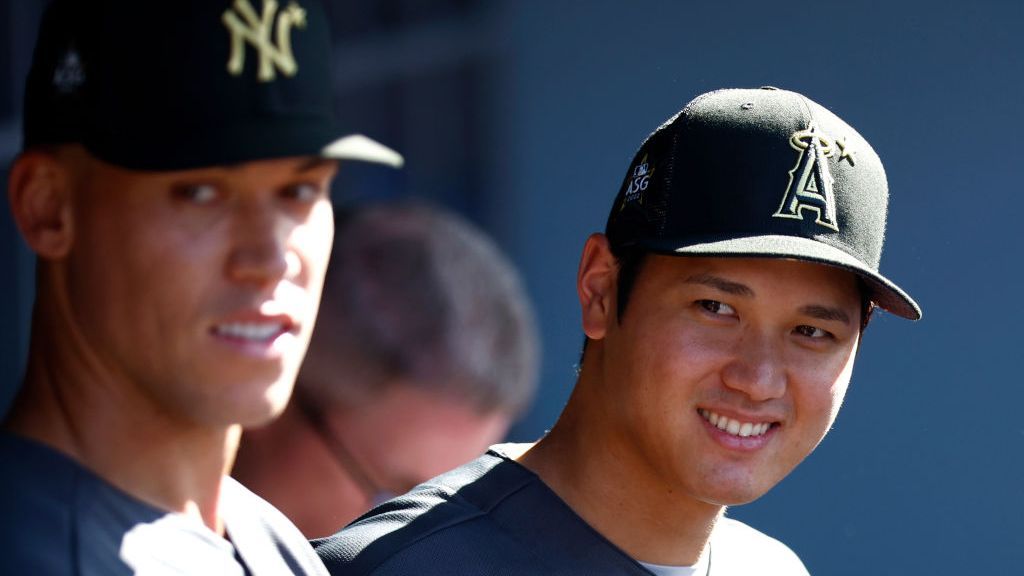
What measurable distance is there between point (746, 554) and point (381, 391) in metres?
0.88

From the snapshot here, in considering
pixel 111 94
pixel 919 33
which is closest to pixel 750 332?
pixel 111 94

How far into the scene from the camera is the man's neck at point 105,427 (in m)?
1.75

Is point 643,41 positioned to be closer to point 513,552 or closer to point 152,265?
point 513,552

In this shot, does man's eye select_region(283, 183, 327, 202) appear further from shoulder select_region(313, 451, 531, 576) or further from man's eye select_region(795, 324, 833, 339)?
man's eye select_region(795, 324, 833, 339)

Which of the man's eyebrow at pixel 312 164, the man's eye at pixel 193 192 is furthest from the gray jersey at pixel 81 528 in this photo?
the man's eyebrow at pixel 312 164

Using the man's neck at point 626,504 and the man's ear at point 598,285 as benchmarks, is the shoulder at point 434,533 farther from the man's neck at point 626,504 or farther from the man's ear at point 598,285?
the man's ear at point 598,285

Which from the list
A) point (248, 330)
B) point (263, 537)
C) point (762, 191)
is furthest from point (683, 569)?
point (248, 330)

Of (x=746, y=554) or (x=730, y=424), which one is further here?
(x=746, y=554)

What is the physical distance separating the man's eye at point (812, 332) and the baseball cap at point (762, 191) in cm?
12

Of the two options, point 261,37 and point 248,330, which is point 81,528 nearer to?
point 248,330

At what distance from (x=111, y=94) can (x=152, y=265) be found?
0.67 feet

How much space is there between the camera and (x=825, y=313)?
8.27 ft

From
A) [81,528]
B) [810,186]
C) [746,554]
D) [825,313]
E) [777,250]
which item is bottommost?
[746,554]

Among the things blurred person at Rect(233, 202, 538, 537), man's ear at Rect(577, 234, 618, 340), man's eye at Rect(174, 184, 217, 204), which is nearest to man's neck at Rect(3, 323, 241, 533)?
man's eye at Rect(174, 184, 217, 204)
